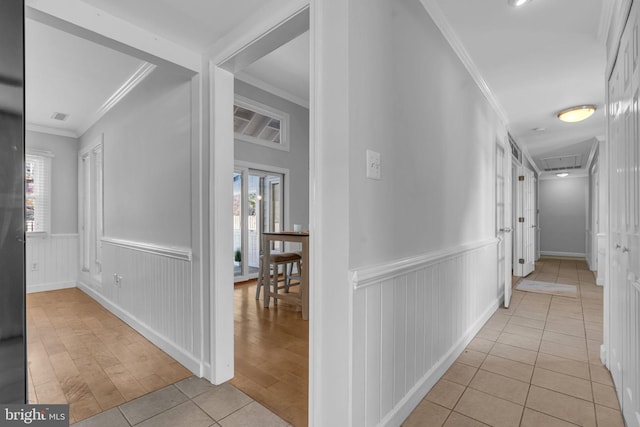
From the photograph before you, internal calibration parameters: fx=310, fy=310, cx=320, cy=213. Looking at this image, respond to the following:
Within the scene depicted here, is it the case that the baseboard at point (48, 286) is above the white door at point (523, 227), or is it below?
below

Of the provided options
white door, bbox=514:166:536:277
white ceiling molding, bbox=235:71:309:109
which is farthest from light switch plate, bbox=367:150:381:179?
white door, bbox=514:166:536:277

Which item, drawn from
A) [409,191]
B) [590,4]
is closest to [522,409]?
[409,191]

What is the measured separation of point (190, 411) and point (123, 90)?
3.12 meters

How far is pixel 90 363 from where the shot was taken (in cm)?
232

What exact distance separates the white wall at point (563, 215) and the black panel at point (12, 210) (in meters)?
11.1

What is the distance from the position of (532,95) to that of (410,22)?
7.77 ft

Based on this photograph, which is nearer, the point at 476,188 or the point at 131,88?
the point at 476,188

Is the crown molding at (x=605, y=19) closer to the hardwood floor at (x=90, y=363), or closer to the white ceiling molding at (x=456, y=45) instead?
the white ceiling molding at (x=456, y=45)

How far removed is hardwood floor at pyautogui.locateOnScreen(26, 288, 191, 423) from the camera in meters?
1.89

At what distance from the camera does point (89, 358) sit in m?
2.41

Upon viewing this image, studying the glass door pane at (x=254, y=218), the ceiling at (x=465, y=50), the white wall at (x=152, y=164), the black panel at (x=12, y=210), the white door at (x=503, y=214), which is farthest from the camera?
the glass door pane at (x=254, y=218)

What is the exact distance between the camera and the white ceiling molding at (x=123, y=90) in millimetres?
2751

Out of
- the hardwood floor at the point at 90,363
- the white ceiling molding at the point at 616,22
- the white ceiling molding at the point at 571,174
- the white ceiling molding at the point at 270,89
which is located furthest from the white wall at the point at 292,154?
the white ceiling molding at the point at 571,174

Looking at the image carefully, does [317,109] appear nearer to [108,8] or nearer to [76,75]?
[108,8]
